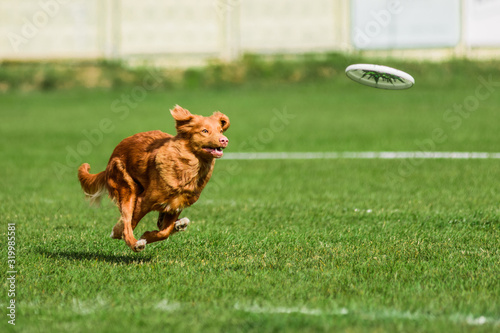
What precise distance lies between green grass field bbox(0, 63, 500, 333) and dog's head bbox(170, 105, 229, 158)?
2.91ft

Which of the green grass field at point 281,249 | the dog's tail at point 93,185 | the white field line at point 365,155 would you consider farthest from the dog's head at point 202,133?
the white field line at point 365,155

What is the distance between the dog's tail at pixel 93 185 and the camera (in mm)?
5941

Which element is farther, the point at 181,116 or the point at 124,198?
the point at 124,198

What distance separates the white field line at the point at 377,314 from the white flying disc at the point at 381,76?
2.18 m

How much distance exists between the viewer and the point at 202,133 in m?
5.16

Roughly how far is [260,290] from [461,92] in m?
20.5

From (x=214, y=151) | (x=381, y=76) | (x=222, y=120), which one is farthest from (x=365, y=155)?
(x=214, y=151)

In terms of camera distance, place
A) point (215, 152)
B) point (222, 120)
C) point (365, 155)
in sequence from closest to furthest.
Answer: point (215, 152) < point (222, 120) < point (365, 155)

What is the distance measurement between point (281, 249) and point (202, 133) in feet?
4.38

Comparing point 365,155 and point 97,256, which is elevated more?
point 97,256

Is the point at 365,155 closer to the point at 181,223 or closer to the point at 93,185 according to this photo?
the point at 93,185

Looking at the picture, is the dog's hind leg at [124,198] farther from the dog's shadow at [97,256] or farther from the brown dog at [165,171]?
the dog's shadow at [97,256]

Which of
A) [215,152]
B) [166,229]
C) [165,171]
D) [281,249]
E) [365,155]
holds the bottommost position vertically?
[365,155]

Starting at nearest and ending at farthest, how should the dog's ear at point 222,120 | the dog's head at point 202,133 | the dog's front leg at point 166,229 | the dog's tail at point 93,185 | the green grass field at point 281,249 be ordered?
1. the green grass field at point 281,249
2. the dog's head at point 202,133
3. the dog's ear at point 222,120
4. the dog's front leg at point 166,229
5. the dog's tail at point 93,185
